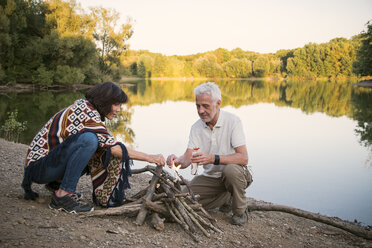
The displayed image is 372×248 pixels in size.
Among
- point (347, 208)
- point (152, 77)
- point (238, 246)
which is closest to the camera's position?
point (238, 246)

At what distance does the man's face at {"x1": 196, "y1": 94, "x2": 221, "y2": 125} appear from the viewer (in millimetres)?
3902

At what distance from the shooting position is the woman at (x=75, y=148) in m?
3.39

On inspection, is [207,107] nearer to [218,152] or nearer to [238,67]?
[218,152]

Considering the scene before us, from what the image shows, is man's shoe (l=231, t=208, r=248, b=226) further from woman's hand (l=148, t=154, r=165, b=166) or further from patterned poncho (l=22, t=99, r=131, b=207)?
patterned poncho (l=22, t=99, r=131, b=207)

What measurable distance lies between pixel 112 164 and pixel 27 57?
1447 inches

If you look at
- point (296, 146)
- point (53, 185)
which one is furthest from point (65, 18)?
point (53, 185)

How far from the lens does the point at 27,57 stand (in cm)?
3494

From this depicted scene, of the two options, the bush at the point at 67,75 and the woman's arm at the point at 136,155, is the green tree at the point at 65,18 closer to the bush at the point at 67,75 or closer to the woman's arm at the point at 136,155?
the bush at the point at 67,75

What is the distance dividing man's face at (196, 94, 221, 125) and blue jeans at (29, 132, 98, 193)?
1.39 m

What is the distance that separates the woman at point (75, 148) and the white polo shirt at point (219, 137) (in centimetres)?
79

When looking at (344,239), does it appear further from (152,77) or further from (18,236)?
(152,77)

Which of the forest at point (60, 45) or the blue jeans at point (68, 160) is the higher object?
the forest at point (60, 45)

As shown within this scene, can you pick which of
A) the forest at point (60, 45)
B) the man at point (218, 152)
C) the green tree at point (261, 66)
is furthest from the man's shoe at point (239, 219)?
the green tree at point (261, 66)

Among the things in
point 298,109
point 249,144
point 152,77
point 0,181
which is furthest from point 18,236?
point 152,77
